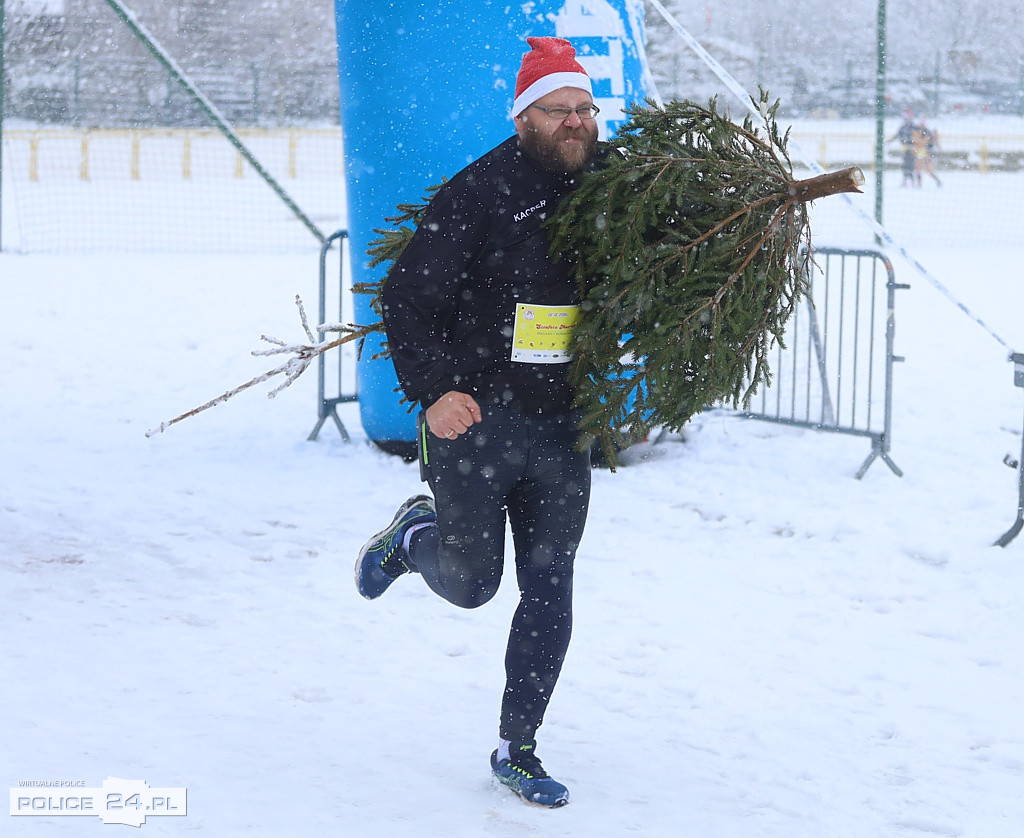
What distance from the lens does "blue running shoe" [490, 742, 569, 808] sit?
3338 millimetres

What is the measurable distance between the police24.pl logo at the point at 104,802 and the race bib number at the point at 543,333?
1.39 metres

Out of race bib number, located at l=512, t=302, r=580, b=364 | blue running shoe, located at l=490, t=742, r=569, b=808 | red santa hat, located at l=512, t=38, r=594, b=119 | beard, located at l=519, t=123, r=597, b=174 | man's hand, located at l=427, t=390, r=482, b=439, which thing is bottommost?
blue running shoe, located at l=490, t=742, r=569, b=808

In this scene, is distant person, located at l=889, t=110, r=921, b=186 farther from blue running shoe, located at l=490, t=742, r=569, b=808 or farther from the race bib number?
blue running shoe, located at l=490, t=742, r=569, b=808

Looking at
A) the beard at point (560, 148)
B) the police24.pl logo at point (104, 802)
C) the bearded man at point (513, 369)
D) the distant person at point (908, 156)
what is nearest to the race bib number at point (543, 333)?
the bearded man at point (513, 369)

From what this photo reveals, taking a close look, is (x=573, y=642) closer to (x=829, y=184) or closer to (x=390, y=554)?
(x=390, y=554)

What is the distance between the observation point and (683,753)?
12.3 ft

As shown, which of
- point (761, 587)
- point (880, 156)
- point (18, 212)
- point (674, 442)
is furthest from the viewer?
point (18, 212)

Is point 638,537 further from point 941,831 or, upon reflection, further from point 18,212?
point 18,212

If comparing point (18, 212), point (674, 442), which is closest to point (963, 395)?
point (674, 442)

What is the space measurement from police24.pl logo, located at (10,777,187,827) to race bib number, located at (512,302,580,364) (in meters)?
1.39

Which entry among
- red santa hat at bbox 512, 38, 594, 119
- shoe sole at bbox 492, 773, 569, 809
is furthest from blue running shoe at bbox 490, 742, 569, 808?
red santa hat at bbox 512, 38, 594, 119

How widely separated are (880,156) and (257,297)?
20.7ft

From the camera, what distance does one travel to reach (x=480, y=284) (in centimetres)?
328

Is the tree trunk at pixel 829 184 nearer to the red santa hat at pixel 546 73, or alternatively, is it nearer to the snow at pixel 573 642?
the red santa hat at pixel 546 73
